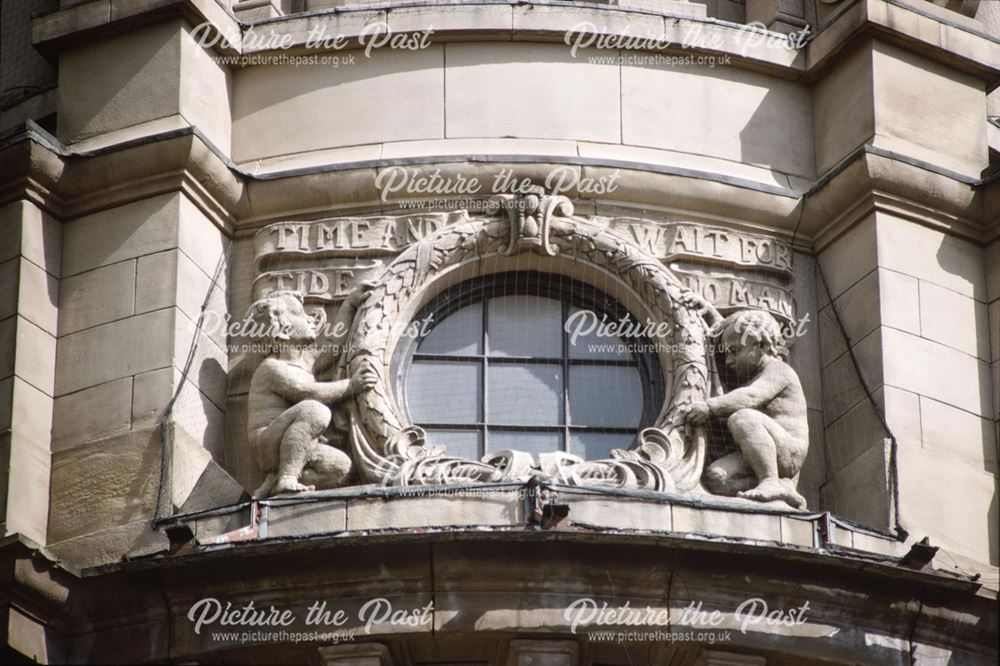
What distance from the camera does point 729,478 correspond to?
76.3 ft

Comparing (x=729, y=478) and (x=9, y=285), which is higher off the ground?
(x=9, y=285)

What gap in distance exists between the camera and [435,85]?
83.1 ft

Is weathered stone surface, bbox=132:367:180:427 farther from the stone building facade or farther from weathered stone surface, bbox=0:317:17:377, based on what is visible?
weathered stone surface, bbox=0:317:17:377

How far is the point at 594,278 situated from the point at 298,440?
3.31m

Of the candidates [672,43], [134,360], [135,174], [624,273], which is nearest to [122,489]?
[134,360]

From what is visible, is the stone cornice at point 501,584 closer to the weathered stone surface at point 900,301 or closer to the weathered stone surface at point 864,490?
the weathered stone surface at point 864,490

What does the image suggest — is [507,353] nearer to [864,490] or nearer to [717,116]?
[717,116]

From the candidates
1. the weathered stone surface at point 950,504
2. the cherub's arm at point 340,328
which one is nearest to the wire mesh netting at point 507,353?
the cherub's arm at point 340,328

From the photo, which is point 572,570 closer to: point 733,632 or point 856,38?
point 733,632

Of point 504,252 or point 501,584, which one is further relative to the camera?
point 504,252

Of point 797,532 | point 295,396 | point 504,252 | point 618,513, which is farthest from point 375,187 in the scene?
point 797,532

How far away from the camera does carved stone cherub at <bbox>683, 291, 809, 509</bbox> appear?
23.2 m

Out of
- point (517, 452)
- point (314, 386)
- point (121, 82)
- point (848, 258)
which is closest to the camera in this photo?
point (517, 452)

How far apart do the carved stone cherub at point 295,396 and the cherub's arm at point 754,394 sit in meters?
3.07
